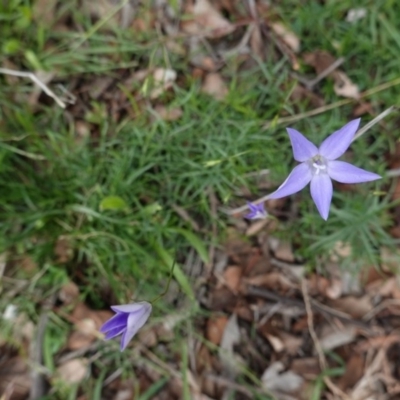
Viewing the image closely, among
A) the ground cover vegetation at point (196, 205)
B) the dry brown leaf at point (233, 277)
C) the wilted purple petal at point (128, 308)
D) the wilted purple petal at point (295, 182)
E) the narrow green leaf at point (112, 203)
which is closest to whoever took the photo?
the wilted purple petal at point (295, 182)

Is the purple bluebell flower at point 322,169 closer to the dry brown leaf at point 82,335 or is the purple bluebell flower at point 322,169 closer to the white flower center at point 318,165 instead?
the white flower center at point 318,165

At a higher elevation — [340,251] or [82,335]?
Result: [340,251]

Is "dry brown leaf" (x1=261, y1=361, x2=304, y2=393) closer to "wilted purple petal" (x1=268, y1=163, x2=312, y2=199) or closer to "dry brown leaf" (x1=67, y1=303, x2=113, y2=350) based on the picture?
"dry brown leaf" (x1=67, y1=303, x2=113, y2=350)

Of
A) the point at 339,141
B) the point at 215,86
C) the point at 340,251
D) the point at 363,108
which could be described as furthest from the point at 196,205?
the point at 339,141

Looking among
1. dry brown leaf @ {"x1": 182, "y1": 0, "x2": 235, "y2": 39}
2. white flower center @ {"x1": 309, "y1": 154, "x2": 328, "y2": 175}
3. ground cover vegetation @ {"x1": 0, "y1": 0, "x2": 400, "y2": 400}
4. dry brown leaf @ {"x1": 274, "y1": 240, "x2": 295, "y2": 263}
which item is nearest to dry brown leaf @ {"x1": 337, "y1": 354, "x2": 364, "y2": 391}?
ground cover vegetation @ {"x1": 0, "y1": 0, "x2": 400, "y2": 400}

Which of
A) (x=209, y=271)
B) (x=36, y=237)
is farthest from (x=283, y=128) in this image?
(x=36, y=237)

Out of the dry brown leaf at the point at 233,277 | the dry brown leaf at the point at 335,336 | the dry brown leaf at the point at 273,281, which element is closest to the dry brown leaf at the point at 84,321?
the dry brown leaf at the point at 233,277

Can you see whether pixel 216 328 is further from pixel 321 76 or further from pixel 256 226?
pixel 321 76
